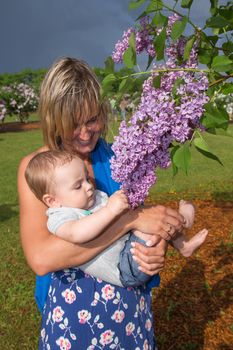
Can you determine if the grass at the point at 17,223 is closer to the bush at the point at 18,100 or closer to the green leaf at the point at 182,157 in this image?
the green leaf at the point at 182,157

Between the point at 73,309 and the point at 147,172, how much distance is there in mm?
1066

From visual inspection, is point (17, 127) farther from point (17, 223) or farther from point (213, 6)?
point (213, 6)

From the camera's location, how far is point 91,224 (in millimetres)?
2111

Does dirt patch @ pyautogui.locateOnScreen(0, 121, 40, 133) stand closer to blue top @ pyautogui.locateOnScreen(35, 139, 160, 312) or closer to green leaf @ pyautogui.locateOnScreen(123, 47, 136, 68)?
blue top @ pyautogui.locateOnScreen(35, 139, 160, 312)

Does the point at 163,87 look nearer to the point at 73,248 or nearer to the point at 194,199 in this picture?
the point at 73,248

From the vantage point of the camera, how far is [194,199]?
8602mm

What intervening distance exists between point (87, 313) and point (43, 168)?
30.0 inches

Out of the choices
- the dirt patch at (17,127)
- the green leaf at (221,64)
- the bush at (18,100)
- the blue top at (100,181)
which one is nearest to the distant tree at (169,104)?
the green leaf at (221,64)

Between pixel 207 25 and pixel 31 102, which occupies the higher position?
pixel 207 25

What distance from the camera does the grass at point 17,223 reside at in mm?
4961

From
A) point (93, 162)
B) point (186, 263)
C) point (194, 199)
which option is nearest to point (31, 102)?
point (194, 199)

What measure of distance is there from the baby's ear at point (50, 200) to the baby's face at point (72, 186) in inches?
1.2

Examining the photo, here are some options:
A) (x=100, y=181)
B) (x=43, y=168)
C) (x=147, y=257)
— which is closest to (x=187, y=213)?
(x=147, y=257)

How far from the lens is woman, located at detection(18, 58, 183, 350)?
2.31m
